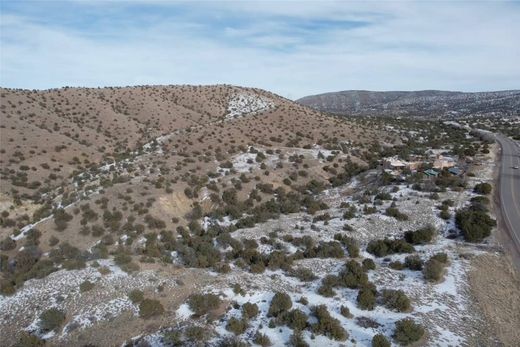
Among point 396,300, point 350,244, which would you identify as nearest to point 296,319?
point 396,300

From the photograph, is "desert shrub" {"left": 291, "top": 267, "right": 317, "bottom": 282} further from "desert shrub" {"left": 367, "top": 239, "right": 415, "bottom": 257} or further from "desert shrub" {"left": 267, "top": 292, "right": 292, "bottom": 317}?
"desert shrub" {"left": 367, "top": 239, "right": 415, "bottom": 257}

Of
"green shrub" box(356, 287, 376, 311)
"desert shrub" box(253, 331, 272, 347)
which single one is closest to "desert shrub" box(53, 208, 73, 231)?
"desert shrub" box(253, 331, 272, 347)

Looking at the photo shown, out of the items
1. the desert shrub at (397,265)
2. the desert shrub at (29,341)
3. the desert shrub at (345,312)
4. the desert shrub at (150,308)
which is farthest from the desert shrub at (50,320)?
the desert shrub at (397,265)

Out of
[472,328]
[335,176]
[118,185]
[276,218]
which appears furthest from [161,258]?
[335,176]

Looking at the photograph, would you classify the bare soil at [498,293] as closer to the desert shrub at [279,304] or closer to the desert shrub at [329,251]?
the desert shrub at [329,251]

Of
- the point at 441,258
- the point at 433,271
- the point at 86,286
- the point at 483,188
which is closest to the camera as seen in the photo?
the point at 86,286

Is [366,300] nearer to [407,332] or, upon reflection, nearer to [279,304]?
[407,332]
